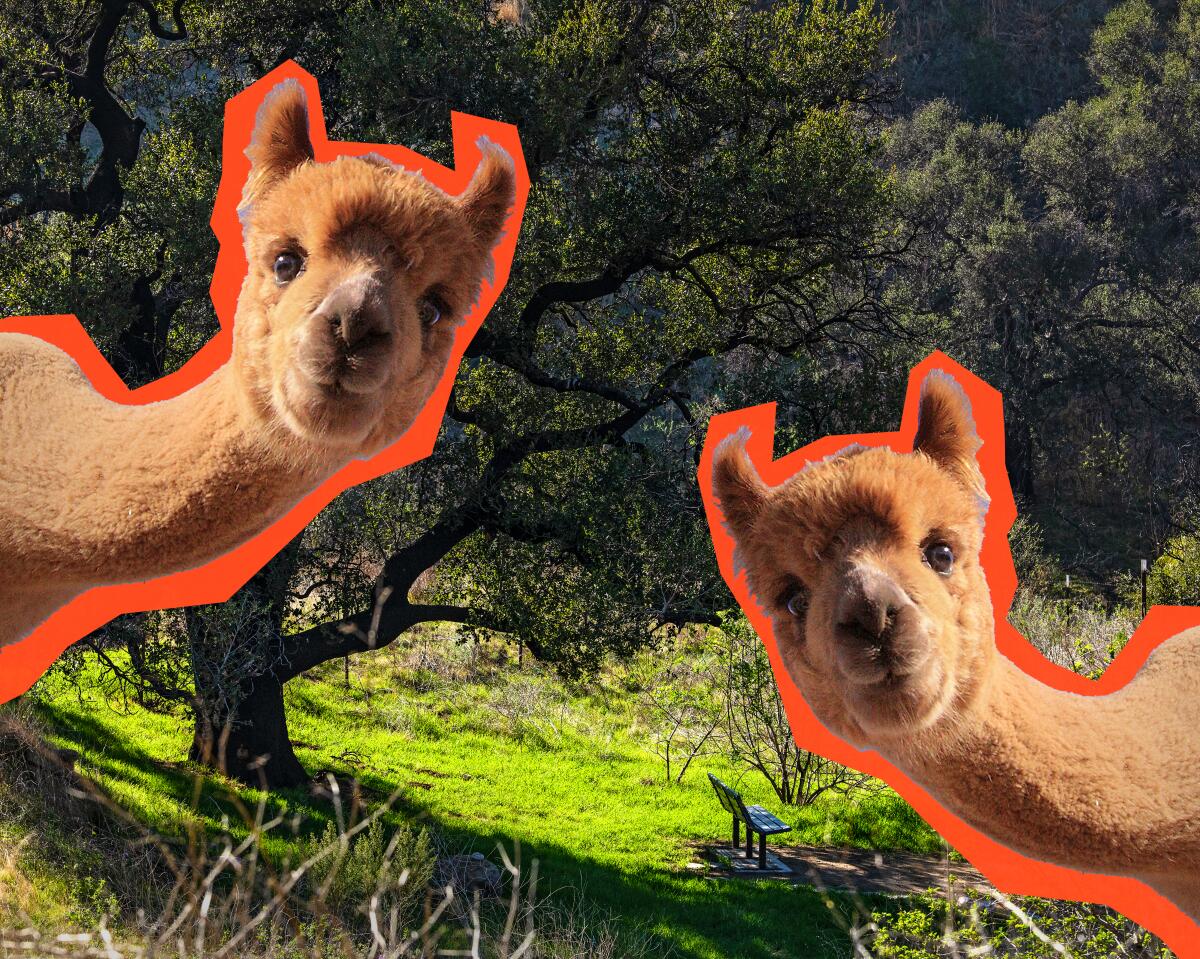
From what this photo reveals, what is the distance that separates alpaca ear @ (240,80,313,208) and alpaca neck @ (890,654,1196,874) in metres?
3.60

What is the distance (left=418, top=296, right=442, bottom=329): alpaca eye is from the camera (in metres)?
5.25

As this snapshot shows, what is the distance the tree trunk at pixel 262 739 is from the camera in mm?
12820

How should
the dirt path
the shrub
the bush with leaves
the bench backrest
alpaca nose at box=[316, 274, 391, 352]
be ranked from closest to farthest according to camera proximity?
alpaca nose at box=[316, 274, 391, 352]
the bench backrest
the dirt path
the shrub
the bush with leaves

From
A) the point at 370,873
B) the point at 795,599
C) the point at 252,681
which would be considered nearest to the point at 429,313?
the point at 795,599

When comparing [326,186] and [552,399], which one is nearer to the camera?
[326,186]

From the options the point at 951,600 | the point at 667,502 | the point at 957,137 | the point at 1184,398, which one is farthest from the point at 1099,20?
the point at 951,600

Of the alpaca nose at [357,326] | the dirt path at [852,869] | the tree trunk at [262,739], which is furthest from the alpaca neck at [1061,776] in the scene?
Answer: the tree trunk at [262,739]

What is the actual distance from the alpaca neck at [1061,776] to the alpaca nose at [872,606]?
1.68 ft

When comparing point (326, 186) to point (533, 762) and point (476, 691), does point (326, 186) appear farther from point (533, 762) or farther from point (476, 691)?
point (476, 691)

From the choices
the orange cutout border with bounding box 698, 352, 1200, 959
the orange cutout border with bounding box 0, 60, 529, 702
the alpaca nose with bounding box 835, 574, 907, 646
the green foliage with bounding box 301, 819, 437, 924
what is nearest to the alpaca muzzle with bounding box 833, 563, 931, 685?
the alpaca nose with bounding box 835, 574, 907, 646

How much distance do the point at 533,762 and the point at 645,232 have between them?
26.9ft

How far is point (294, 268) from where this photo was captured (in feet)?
16.8

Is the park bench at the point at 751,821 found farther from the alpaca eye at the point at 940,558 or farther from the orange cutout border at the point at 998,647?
the alpaca eye at the point at 940,558

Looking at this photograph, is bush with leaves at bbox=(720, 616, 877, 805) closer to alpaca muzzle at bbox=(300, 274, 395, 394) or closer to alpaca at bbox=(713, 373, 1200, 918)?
alpaca at bbox=(713, 373, 1200, 918)
